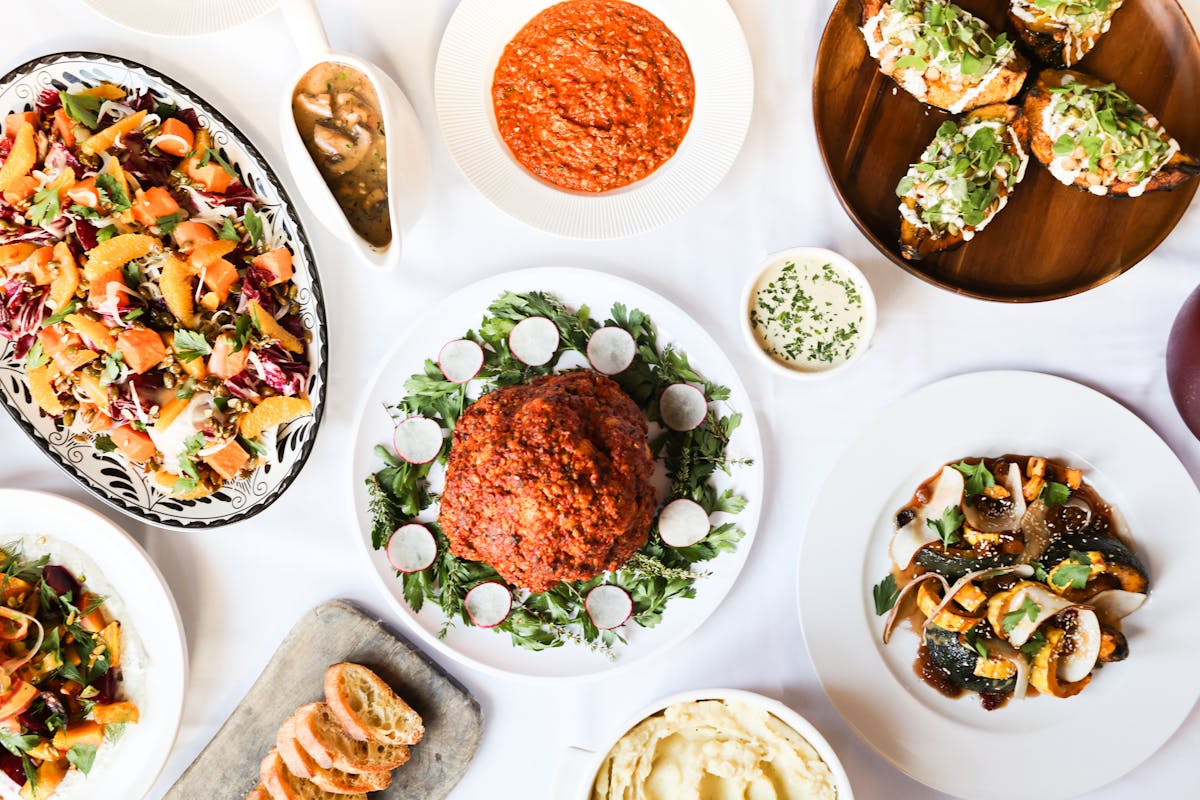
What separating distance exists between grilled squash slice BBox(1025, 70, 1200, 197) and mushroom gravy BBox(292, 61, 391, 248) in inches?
78.8

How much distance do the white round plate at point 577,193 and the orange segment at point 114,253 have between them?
1.05 m

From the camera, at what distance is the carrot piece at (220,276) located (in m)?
2.74

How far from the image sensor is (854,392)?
292 centimetres

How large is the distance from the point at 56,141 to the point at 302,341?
3.27 feet

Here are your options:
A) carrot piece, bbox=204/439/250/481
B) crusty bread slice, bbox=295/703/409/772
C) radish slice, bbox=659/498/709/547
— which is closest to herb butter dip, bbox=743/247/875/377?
radish slice, bbox=659/498/709/547

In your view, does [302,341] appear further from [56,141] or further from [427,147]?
[56,141]

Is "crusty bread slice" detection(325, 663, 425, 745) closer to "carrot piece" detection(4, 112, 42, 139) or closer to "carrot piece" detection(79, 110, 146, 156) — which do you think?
"carrot piece" detection(79, 110, 146, 156)

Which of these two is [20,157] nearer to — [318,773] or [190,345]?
[190,345]

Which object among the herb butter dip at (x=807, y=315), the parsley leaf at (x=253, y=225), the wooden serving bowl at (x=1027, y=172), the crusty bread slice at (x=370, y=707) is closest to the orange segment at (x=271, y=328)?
the parsley leaf at (x=253, y=225)

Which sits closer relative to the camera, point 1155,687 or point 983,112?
point 983,112

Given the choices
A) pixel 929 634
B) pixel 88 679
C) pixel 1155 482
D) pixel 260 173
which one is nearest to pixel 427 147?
pixel 260 173

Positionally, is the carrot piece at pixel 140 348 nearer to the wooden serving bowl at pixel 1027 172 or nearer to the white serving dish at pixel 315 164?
the white serving dish at pixel 315 164

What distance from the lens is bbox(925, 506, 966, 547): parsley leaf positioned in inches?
109

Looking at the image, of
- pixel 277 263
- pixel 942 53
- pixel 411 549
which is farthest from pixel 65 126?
pixel 942 53
